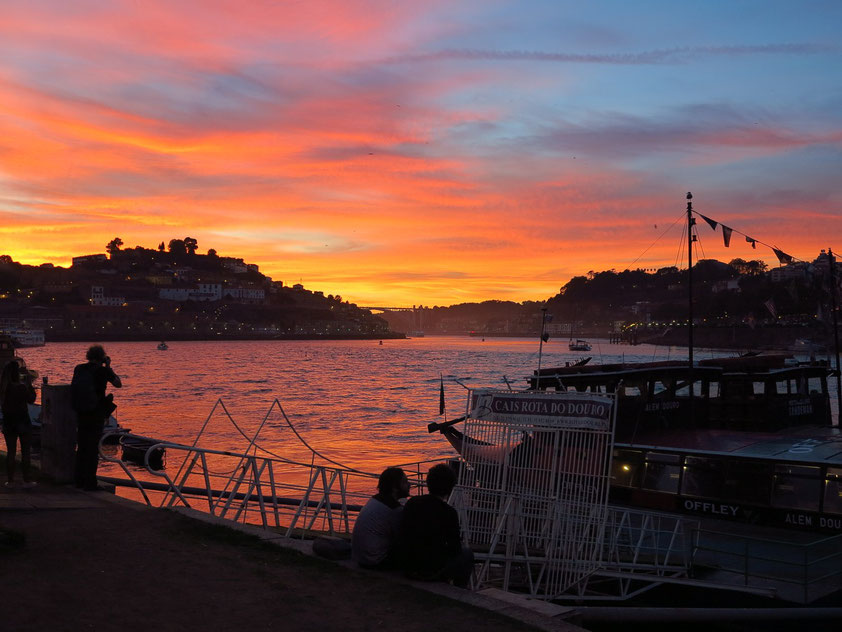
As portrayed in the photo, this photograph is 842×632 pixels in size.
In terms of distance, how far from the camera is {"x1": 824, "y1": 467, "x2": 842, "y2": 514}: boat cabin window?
573 inches

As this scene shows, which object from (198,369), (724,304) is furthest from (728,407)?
(724,304)

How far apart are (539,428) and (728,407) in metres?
14.7

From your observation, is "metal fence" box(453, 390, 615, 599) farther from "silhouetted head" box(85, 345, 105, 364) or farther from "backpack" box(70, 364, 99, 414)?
"silhouetted head" box(85, 345, 105, 364)

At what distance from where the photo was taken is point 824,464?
48.8 feet

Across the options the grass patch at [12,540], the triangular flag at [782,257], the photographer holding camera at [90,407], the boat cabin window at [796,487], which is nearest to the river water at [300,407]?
the photographer holding camera at [90,407]

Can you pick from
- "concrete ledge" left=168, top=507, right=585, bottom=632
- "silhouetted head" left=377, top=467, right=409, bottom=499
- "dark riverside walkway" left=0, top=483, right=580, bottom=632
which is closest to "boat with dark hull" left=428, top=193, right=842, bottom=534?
"silhouetted head" left=377, top=467, right=409, bottom=499

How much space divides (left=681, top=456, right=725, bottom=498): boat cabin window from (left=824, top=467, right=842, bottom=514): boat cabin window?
2.12m

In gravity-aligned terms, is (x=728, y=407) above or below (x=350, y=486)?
above

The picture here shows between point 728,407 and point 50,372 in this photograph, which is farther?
point 50,372

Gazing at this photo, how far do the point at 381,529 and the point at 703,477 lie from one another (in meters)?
10.6

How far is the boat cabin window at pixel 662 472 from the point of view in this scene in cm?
1733

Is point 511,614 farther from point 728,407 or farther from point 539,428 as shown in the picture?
point 728,407

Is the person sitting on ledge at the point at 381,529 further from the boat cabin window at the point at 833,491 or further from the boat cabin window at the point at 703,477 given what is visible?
the boat cabin window at the point at 703,477

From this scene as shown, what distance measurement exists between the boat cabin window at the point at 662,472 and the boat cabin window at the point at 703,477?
25 centimetres
